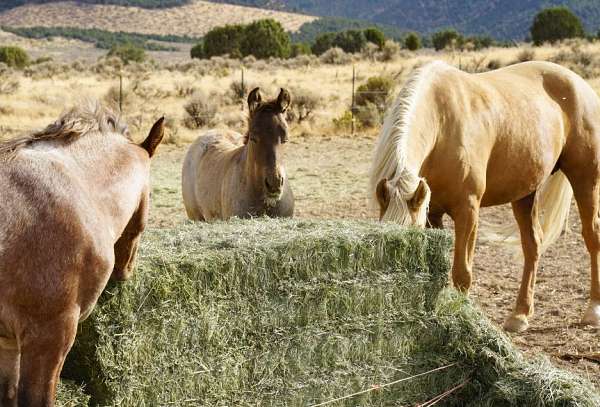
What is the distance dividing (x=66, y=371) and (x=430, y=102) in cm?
325

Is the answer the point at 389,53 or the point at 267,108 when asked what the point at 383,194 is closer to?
the point at 267,108

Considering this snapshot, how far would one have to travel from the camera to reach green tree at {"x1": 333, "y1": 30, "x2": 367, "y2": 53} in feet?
175

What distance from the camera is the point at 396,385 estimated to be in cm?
493

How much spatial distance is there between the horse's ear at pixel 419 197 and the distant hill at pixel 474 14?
395 ft

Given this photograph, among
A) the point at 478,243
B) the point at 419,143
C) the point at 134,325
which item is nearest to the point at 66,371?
the point at 134,325

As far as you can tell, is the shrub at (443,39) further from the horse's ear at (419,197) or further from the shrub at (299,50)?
the horse's ear at (419,197)

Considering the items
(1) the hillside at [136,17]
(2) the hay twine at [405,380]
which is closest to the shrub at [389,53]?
(2) the hay twine at [405,380]

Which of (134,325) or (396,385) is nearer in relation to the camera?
(134,325)

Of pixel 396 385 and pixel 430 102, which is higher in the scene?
pixel 430 102

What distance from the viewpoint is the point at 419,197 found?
5094 mm

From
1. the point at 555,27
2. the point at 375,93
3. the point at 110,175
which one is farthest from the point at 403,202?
the point at 555,27

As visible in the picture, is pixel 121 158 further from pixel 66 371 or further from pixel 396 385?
pixel 396 385

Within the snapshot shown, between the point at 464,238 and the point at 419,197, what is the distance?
113 cm

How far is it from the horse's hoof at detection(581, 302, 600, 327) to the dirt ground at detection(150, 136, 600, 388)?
0.08m
